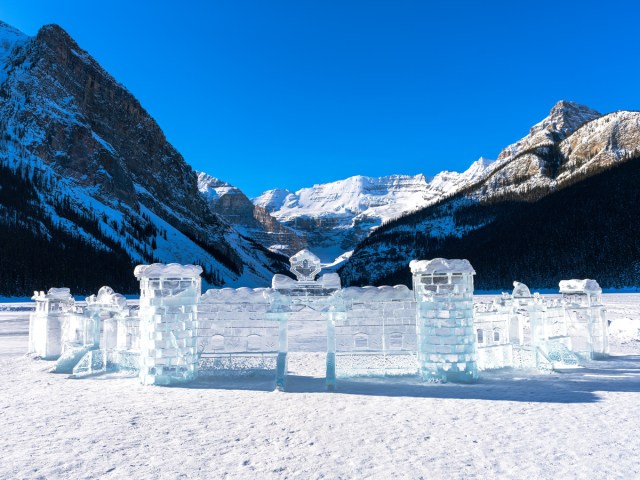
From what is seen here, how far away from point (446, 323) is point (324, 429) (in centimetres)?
597

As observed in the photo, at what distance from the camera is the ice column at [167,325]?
45.3ft

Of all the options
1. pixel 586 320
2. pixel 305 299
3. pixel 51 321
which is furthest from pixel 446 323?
pixel 51 321

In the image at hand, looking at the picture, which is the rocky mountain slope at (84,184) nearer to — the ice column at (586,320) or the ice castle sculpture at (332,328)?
the ice castle sculpture at (332,328)

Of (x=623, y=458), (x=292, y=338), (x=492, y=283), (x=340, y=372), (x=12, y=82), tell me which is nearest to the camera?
(x=623, y=458)

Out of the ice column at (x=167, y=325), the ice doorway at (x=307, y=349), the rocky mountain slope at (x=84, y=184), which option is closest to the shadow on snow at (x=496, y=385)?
the ice column at (x=167, y=325)

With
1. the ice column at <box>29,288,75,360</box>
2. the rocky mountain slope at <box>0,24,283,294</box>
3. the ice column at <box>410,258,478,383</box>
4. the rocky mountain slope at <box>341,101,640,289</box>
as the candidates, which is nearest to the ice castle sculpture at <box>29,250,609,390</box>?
the ice column at <box>410,258,478,383</box>

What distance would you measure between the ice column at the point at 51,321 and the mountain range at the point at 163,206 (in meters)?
65.7

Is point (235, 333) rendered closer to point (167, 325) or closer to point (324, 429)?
point (167, 325)

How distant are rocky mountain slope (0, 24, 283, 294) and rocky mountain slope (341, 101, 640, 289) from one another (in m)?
56.9

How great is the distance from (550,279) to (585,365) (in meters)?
88.0

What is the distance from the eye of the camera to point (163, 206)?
163m

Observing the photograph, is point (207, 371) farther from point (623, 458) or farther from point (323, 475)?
point (623, 458)

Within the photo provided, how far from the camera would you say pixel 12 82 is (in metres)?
136

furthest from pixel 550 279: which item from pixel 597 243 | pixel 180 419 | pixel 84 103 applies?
pixel 84 103
